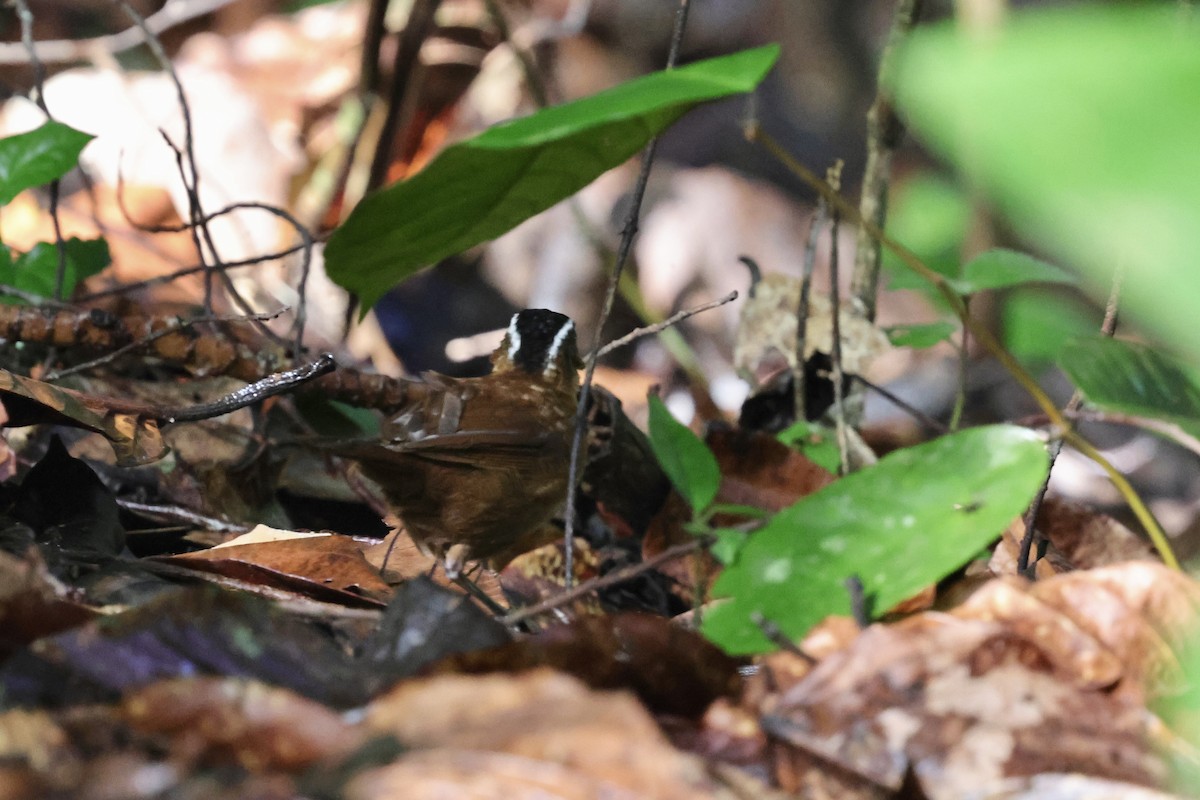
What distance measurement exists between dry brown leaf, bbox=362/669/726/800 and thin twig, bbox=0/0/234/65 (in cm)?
465

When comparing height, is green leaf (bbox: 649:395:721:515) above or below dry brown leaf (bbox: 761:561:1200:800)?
above

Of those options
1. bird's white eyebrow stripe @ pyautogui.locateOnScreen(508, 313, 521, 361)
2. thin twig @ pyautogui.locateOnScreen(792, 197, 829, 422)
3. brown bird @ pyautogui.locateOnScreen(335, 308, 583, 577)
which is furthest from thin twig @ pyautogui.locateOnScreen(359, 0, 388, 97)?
thin twig @ pyautogui.locateOnScreen(792, 197, 829, 422)

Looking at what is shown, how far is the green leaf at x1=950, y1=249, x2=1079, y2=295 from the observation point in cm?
176

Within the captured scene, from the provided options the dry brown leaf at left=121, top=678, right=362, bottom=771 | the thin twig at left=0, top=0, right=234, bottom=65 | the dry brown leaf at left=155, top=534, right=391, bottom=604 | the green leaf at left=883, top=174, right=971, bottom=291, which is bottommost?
the green leaf at left=883, top=174, right=971, bottom=291

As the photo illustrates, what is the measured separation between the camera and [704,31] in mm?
6457

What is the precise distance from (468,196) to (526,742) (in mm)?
872

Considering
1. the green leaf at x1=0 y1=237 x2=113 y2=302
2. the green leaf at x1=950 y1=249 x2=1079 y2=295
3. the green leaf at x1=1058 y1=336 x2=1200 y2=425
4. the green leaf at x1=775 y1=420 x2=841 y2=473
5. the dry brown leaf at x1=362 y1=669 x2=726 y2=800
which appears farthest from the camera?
the green leaf at x1=0 y1=237 x2=113 y2=302

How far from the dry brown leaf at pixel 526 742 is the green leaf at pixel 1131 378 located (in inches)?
27.6

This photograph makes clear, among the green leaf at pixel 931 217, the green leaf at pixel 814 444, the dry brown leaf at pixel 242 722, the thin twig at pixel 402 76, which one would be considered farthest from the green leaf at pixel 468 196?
the green leaf at pixel 931 217

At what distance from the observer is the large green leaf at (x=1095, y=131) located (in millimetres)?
472

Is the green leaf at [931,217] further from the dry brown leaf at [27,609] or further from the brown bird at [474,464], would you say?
the dry brown leaf at [27,609]

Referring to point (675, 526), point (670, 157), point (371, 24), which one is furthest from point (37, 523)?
point (670, 157)

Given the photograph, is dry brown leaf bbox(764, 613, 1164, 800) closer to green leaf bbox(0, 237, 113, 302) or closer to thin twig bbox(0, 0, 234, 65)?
green leaf bbox(0, 237, 113, 302)

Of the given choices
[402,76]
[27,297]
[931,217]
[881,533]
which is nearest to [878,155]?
[881,533]
